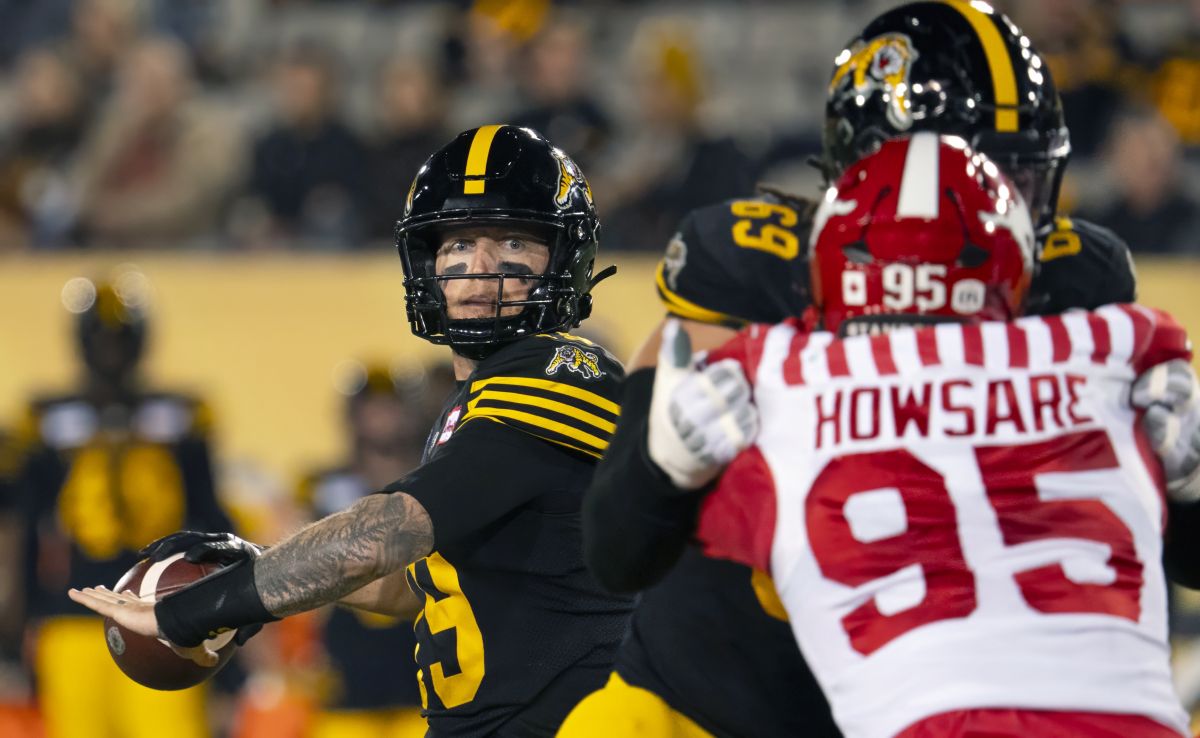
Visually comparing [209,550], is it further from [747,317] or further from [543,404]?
[747,317]

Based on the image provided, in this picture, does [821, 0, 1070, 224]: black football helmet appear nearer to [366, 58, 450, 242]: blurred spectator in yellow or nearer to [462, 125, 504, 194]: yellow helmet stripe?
[462, 125, 504, 194]: yellow helmet stripe

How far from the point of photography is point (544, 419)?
10.8ft

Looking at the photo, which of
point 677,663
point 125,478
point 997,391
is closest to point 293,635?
point 125,478

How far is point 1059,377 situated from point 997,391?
0.08 m

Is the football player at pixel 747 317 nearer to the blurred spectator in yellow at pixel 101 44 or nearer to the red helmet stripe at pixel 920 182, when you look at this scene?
the red helmet stripe at pixel 920 182

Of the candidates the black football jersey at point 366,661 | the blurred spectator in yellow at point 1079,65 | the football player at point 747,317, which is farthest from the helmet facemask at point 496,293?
the blurred spectator in yellow at point 1079,65

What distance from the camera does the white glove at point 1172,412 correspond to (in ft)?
7.95

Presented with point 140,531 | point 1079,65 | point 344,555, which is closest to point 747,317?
point 344,555

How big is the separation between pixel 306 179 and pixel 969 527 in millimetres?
7000

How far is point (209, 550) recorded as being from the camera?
3215 mm

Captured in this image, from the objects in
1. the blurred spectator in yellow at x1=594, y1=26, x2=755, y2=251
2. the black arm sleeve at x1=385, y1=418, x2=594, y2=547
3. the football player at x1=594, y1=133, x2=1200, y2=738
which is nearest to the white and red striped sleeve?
the football player at x1=594, y1=133, x2=1200, y2=738

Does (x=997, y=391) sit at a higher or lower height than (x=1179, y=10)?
higher

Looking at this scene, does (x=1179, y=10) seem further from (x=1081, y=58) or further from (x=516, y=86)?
(x=516, y=86)

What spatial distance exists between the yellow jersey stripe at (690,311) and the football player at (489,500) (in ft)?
0.94
